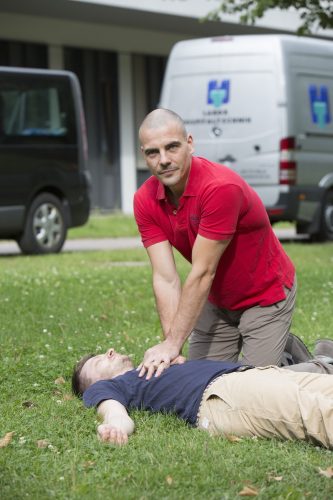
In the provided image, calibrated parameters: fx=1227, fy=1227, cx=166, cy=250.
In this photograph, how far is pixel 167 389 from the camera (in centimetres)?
586

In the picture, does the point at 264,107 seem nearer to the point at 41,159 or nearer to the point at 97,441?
the point at 41,159

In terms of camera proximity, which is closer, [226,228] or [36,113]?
[226,228]

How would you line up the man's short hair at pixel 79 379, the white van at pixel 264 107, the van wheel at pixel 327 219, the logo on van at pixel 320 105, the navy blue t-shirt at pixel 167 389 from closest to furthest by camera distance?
the navy blue t-shirt at pixel 167 389 → the man's short hair at pixel 79 379 → the white van at pixel 264 107 → the logo on van at pixel 320 105 → the van wheel at pixel 327 219

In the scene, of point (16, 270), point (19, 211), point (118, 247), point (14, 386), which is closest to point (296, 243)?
point (118, 247)

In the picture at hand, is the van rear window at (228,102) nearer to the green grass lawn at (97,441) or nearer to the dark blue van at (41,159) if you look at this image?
the dark blue van at (41,159)

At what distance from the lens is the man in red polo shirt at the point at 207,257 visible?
5863mm

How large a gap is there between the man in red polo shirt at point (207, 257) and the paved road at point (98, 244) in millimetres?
11088

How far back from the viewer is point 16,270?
13.3m

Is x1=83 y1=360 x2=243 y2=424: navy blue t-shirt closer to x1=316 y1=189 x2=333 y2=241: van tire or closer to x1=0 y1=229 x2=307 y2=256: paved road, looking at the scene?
x1=0 y1=229 x2=307 y2=256: paved road

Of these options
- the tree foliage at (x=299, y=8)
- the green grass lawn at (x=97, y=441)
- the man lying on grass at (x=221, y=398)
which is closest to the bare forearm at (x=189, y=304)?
the man lying on grass at (x=221, y=398)

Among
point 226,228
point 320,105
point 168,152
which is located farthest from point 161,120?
point 320,105

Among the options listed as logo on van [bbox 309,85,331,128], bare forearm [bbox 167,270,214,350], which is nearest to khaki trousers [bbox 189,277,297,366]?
bare forearm [bbox 167,270,214,350]

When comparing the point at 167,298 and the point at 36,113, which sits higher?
the point at 36,113

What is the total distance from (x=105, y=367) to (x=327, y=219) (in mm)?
12874
